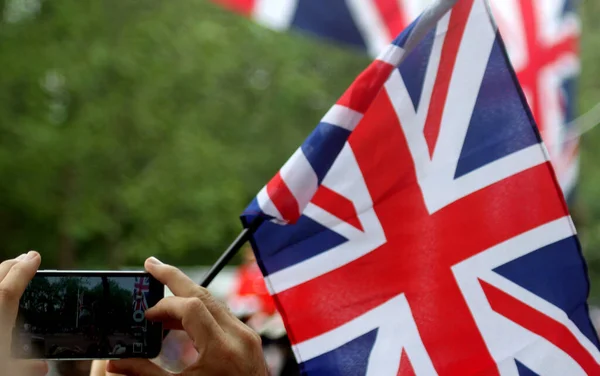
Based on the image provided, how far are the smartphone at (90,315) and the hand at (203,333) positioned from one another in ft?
0.12

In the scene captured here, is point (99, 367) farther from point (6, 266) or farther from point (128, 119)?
point (128, 119)

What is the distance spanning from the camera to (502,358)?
2.80 meters

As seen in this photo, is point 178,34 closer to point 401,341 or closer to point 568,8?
point 568,8

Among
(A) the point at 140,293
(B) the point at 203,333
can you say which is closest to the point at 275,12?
(A) the point at 140,293

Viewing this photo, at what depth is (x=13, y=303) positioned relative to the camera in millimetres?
1709

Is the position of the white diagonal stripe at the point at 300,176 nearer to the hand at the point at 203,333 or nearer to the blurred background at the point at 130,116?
the hand at the point at 203,333

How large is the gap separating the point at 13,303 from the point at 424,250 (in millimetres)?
1507

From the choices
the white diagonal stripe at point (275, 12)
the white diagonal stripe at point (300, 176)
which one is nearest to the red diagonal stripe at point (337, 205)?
the white diagonal stripe at point (300, 176)

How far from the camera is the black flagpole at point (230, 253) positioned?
102 inches

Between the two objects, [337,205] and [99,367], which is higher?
[337,205]

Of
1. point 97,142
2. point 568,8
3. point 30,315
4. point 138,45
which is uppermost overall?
point 138,45

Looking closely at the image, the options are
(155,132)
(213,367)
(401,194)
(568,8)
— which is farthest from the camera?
(155,132)

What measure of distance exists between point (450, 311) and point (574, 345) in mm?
344

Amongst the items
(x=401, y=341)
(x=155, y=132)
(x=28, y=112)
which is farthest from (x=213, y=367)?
(x=155, y=132)
